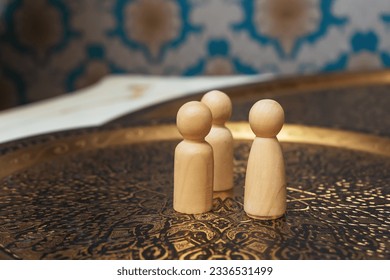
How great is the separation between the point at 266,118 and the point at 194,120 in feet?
0.24

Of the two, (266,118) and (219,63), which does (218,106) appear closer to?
(266,118)

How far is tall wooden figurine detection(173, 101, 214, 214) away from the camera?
63 cm

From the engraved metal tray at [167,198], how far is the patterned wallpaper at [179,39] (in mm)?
1262

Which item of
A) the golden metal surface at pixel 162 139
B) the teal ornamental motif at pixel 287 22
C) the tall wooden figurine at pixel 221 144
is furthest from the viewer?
the teal ornamental motif at pixel 287 22

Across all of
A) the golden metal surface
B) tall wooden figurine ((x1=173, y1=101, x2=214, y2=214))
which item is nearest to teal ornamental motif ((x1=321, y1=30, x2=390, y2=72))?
the golden metal surface

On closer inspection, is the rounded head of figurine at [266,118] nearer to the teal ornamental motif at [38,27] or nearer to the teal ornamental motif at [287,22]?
the teal ornamental motif at [287,22]

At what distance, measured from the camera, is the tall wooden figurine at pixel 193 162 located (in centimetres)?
63

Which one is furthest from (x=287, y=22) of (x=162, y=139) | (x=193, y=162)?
(x=193, y=162)

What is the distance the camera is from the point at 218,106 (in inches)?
28.6

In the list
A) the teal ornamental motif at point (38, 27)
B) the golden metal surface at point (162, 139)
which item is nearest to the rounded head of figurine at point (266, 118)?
the golden metal surface at point (162, 139)

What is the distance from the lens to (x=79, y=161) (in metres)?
0.88

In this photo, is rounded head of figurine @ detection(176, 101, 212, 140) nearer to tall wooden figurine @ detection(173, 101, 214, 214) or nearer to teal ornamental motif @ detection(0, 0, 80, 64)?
tall wooden figurine @ detection(173, 101, 214, 214)

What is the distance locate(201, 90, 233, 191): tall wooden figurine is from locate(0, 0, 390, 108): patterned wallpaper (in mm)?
1711
